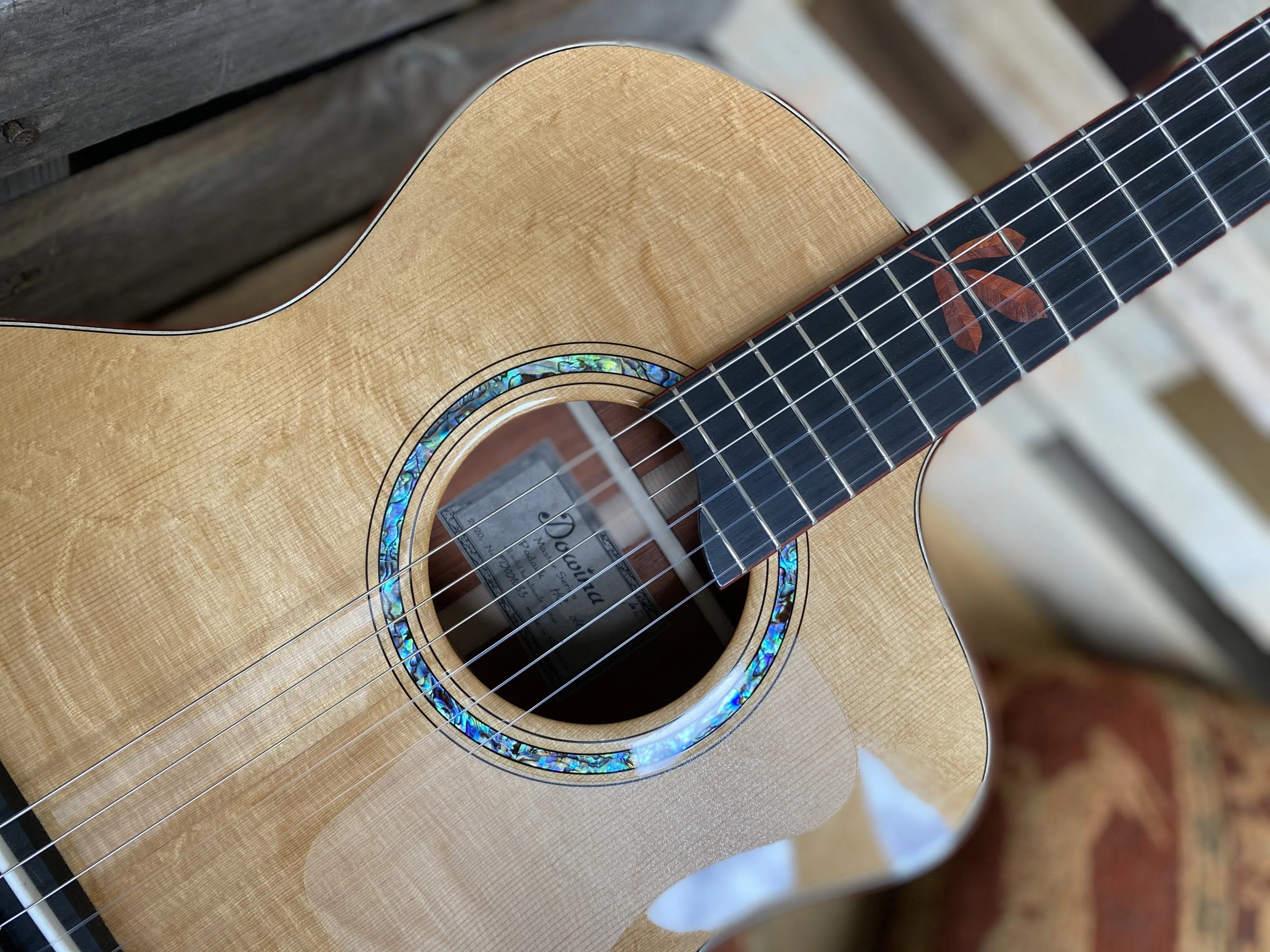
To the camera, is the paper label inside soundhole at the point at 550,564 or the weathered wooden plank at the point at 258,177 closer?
the paper label inside soundhole at the point at 550,564

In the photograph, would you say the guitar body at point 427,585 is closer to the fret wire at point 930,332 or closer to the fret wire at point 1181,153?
the fret wire at point 930,332

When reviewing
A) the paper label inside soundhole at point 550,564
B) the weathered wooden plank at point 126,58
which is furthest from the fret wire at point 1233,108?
the weathered wooden plank at point 126,58

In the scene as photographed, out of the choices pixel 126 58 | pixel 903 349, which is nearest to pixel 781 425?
pixel 903 349

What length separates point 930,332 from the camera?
Result: 2.56 feet

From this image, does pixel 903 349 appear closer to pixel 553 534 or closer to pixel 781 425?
pixel 781 425

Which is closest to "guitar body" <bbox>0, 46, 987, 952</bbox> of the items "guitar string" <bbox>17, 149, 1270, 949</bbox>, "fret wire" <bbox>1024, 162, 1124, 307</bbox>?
"guitar string" <bbox>17, 149, 1270, 949</bbox>

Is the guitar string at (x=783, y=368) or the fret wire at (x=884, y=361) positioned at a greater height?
the guitar string at (x=783, y=368)

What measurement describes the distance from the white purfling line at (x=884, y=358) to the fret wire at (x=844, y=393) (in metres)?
0.04

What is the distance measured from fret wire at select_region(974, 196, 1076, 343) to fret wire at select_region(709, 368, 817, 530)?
25cm

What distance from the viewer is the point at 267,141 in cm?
99

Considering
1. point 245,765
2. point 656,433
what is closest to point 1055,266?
point 656,433

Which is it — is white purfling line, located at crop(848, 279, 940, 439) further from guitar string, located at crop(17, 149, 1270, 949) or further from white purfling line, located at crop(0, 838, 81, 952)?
white purfling line, located at crop(0, 838, 81, 952)

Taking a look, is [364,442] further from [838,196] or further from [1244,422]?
[1244,422]

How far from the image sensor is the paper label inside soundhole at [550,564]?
2.60 feet
